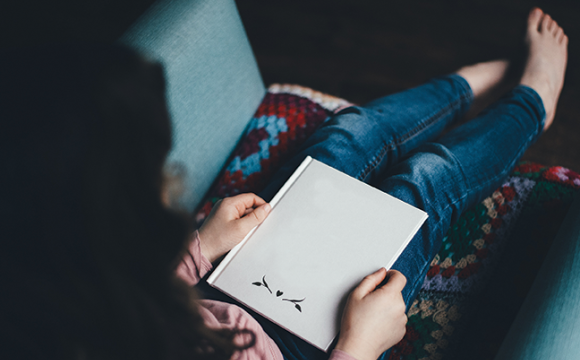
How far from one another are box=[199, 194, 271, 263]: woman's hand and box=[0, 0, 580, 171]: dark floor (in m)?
0.87

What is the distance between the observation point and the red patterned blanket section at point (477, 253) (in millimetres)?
655

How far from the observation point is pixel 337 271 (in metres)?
0.56

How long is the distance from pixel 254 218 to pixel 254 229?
0.02 metres

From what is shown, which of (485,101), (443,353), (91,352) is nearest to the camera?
(91,352)

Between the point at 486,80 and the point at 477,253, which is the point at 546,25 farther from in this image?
the point at 477,253

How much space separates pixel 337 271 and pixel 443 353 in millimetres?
276

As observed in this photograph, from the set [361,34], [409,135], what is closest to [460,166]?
[409,135]

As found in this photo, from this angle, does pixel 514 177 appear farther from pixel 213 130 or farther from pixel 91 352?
pixel 91 352

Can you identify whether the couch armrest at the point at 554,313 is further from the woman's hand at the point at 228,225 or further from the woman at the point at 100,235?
the woman's hand at the point at 228,225

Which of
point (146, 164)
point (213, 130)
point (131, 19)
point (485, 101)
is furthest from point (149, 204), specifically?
point (131, 19)

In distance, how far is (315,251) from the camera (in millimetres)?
577

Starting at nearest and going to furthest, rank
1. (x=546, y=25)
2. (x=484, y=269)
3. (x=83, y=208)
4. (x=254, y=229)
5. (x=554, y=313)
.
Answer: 1. (x=83, y=208)
2. (x=554, y=313)
3. (x=254, y=229)
4. (x=484, y=269)
5. (x=546, y=25)

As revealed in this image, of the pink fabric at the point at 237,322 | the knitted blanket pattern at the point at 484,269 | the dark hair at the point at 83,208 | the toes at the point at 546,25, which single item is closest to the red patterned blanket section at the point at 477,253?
the knitted blanket pattern at the point at 484,269

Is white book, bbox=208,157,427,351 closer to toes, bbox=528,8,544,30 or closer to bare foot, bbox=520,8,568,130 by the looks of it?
bare foot, bbox=520,8,568,130
